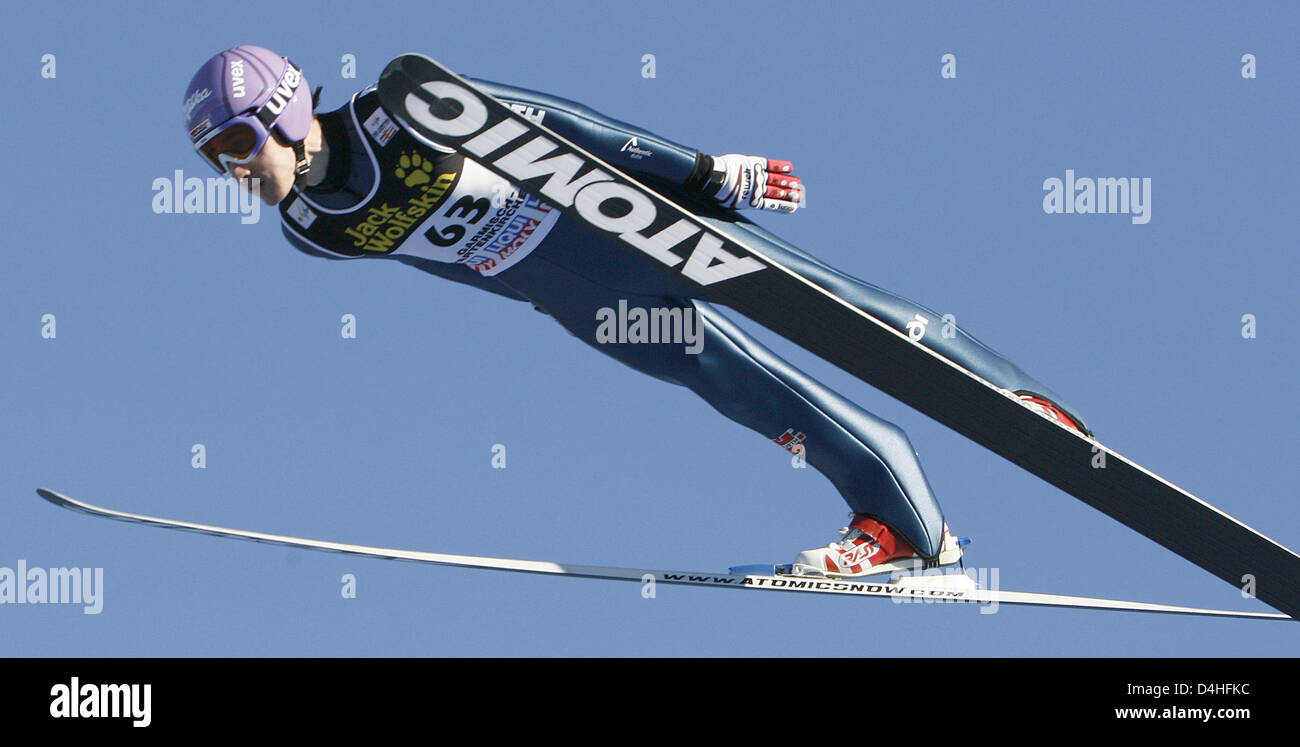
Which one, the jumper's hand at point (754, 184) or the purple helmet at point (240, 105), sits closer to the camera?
the purple helmet at point (240, 105)

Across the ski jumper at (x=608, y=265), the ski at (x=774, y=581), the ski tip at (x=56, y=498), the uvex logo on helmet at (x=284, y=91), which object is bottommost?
the ski at (x=774, y=581)

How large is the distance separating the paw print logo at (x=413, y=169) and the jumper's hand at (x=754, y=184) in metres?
1.01

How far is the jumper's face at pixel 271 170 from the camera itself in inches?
242

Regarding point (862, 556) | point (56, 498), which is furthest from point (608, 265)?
point (56, 498)

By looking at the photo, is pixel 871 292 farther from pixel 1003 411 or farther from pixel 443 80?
pixel 443 80

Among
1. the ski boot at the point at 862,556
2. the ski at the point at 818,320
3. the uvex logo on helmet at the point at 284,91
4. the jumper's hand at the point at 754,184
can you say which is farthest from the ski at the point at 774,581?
the uvex logo on helmet at the point at 284,91

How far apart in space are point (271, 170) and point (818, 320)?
6.32 feet

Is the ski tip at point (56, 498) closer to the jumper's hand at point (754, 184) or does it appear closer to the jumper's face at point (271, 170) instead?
the jumper's face at point (271, 170)

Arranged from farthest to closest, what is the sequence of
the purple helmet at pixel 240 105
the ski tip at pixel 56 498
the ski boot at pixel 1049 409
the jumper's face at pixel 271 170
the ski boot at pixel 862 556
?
1. the ski tip at pixel 56 498
2. the ski boot at pixel 862 556
3. the ski boot at pixel 1049 409
4. the jumper's face at pixel 271 170
5. the purple helmet at pixel 240 105

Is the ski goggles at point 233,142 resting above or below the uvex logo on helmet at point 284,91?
below

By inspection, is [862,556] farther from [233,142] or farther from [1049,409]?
[233,142]

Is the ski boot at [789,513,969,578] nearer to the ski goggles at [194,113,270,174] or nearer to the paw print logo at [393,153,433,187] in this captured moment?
the paw print logo at [393,153,433,187]

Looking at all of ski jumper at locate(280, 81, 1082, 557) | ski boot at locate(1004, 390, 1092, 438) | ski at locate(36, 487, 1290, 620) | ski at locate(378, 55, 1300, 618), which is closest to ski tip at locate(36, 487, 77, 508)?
ski at locate(36, 487, 1290, 620)

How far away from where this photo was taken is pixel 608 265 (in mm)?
6758
